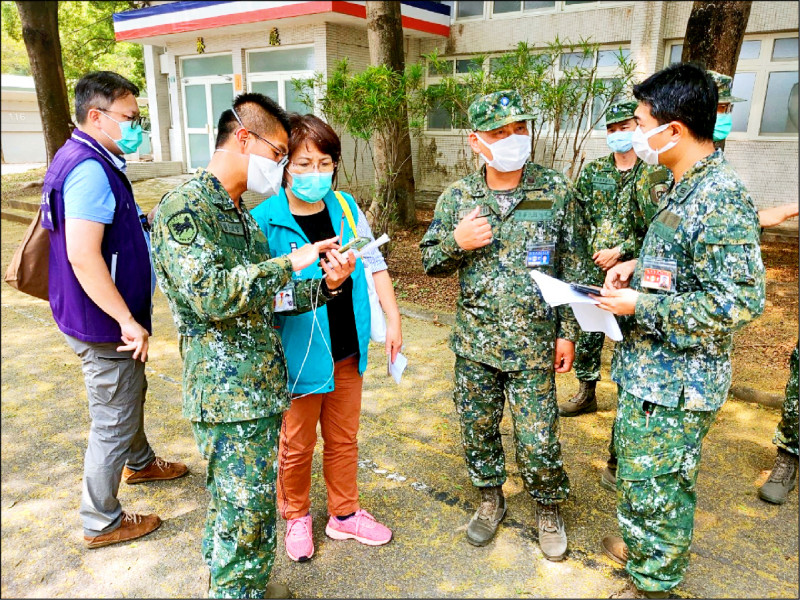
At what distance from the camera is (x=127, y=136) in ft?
8.63

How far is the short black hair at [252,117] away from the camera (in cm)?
200

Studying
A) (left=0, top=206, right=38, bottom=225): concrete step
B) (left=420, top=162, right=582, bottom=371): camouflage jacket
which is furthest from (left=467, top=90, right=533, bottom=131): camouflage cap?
(left=0, top=206, right=38, bottom=225): concrete step

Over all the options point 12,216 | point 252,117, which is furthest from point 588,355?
point 12,216

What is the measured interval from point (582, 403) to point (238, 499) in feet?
8.61

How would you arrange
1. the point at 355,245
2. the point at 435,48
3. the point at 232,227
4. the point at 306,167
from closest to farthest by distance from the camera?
the point at 232,227
the point at 355,245
the point at 306,167
the point at 435,48

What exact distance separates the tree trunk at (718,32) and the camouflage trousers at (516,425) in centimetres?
394

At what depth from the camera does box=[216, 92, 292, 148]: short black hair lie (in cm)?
200

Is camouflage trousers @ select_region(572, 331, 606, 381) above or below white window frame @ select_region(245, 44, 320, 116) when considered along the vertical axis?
below

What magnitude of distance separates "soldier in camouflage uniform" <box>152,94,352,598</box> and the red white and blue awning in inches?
401

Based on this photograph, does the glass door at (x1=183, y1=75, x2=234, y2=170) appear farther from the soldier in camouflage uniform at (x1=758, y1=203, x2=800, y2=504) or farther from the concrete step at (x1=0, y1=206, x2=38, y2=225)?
the soldier in camouflage uniform at (x1=758, y1=203, x2=800, y2=504)

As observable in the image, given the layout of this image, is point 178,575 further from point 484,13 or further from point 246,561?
point 484,13

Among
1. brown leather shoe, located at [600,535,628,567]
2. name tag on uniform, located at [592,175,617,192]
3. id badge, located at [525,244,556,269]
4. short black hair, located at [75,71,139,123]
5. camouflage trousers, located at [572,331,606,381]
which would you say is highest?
short black hair, located at [75,71,139,123]

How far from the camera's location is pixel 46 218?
2.41m

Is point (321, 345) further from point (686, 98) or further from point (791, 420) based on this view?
point (791, 420)
